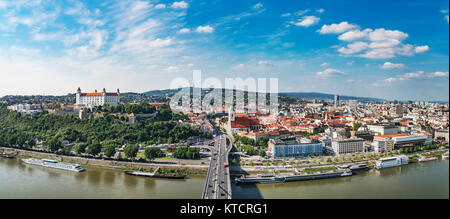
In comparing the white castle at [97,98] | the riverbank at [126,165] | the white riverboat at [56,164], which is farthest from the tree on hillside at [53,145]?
the white castle at [97,98]

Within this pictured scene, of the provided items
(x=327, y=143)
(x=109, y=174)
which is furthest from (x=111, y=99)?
(x=327, y=143)

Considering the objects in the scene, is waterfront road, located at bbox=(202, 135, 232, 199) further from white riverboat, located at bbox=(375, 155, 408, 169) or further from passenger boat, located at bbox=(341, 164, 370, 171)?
white riverboat, located at bbox=(375, 155, 408, 169)

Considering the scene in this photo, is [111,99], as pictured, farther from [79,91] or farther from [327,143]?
[327,143]

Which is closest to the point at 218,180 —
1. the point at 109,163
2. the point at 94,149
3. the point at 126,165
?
the point at 126,165

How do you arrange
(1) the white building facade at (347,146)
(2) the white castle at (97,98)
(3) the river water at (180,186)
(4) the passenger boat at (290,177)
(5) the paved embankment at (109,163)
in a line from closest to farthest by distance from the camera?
(3) the river water at (180,186) < (4) the passenger boat at (290,177) < (5) the paved embankment at (109,163) < (1) the white building facade at (347,146) < (2) the white castle at (97,98)

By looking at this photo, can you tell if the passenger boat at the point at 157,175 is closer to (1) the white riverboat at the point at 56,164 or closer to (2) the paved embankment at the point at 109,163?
(2) the paved embankment at the point at 109,163

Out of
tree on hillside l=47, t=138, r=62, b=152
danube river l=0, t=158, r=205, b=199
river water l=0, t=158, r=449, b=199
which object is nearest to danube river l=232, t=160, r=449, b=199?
river water l=0, t=158, r=449, b=199
